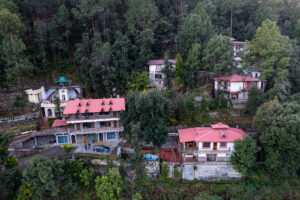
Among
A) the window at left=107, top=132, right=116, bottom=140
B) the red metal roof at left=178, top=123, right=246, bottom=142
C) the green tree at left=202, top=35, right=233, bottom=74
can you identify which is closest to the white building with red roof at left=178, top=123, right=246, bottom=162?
the red metal roof at left=178, top=123, right=246, bottom=142

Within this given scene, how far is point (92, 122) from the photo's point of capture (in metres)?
29.6

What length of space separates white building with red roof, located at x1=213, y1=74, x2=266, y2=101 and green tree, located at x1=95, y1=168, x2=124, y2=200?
70.6 ft

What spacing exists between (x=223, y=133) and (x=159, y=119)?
8227mm

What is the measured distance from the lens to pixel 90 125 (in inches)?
1172

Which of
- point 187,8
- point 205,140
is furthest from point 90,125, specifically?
point 187,8

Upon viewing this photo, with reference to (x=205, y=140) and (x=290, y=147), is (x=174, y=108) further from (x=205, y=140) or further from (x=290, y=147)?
(x=290, y=147)

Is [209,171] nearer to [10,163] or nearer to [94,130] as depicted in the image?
[94,130]

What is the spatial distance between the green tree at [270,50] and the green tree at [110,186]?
26.1 metres

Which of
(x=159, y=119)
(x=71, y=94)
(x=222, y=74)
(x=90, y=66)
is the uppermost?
(x=90, y=66)

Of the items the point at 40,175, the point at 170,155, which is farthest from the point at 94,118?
the point at 170,155

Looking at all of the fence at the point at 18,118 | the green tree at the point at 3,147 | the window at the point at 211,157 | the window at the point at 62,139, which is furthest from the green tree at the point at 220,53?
the green tree at the point at 3,147

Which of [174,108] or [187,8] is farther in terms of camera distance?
[187,8]

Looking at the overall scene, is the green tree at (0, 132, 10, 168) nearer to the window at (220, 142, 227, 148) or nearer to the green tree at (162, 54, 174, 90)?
the green tree at (162, 54, 174, 90)

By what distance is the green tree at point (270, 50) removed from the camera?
96.8 ft
